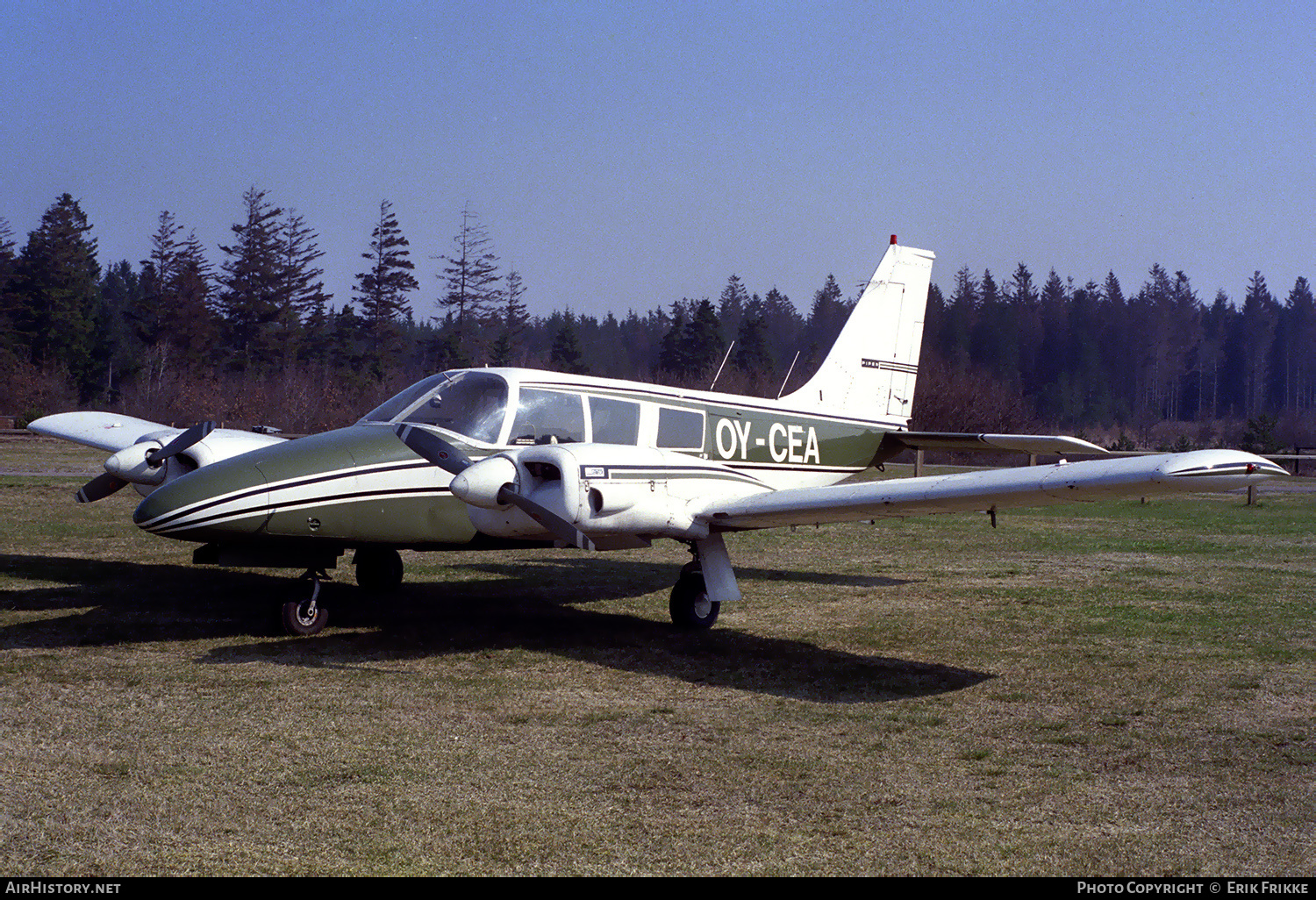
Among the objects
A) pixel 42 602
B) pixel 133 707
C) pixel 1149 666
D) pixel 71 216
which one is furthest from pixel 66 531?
pixel 71 216

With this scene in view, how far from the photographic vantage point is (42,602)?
11383 mm

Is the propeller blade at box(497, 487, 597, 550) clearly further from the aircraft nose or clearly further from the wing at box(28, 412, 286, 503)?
the wing at box(28, 412, 286, 503)

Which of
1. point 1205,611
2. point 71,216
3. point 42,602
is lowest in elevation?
point 42,602

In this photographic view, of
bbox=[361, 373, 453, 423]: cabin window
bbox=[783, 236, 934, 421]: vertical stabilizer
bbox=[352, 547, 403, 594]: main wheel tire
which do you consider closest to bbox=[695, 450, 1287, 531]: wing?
bbox=[361, 373, 453, 423]: cabin window

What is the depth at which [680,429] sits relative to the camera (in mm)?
11328

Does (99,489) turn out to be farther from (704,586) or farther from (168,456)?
(704,586)

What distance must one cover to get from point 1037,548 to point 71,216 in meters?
72.0

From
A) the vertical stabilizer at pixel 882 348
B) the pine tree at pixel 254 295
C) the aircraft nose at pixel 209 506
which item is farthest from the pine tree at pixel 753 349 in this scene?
the aircraft nose at pixel 209 506

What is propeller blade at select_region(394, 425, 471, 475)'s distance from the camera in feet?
29.7

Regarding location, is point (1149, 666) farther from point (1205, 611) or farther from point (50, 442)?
point (50, 442)

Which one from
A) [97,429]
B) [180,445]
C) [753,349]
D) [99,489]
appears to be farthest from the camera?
[753,349]

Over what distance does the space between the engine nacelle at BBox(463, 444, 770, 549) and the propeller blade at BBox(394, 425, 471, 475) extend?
251 mm

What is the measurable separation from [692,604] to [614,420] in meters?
1.96

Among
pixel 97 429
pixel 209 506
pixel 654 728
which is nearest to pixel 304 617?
pixel 209 506
